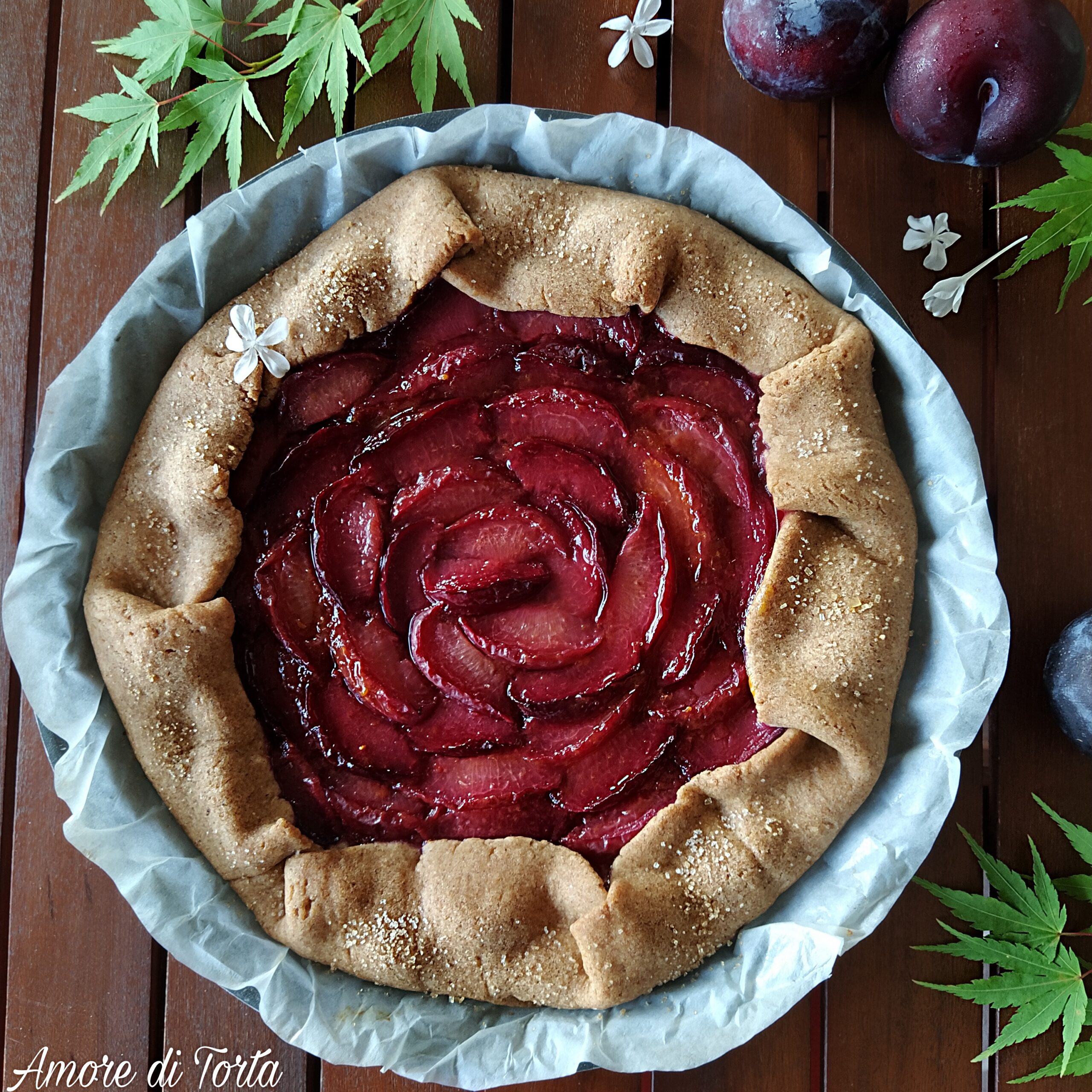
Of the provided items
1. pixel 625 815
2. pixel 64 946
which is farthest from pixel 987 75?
pixel 64 946

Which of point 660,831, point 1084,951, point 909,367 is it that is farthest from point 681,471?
point 1084,951

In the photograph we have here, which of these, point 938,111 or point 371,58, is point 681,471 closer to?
point 938,111

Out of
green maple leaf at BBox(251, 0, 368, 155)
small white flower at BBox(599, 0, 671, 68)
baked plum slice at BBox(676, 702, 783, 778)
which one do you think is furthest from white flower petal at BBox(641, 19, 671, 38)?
baked plum slice at BBox(676, 702, 783, 778)

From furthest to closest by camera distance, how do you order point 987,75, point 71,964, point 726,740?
1. point 71,964
2. point 726,740
3. point 987,75

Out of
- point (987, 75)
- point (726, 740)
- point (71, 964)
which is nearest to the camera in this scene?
point (987, 75)

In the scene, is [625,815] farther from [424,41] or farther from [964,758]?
[424,41]
